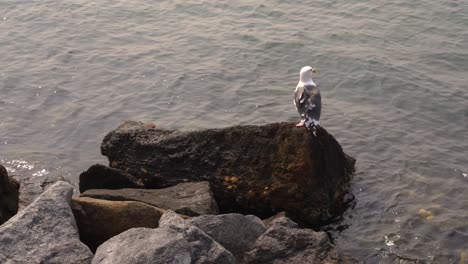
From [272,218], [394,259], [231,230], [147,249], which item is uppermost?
[147,249]

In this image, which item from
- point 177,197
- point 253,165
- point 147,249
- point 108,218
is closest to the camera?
point 147,249

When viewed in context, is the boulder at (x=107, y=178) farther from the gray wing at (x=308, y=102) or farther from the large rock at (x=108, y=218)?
the gray wing at (x=308, y=102)

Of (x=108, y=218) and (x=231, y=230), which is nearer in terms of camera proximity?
(x=231, y=230)

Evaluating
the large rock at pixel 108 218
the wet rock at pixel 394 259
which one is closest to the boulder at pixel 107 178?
the large rock at pixel 108 218

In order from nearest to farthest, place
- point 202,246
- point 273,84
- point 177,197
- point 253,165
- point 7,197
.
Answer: point 202,246, point 7,197, point 177,197, point 253,165, point 273,84

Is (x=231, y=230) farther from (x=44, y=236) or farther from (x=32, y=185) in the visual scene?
(x=32, y=185)

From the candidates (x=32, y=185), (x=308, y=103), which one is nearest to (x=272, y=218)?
(x=308, y=103)

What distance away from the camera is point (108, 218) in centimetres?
742

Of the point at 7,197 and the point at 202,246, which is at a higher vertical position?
the point at 202,246

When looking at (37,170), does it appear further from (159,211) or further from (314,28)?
(314,28)

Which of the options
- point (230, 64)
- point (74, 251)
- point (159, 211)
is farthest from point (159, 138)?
point (230, 64)

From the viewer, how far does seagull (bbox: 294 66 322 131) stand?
9125 millimetres

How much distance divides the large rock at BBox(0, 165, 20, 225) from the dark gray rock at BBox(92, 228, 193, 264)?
2.01 m

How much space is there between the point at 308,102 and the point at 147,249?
414 centimetres
